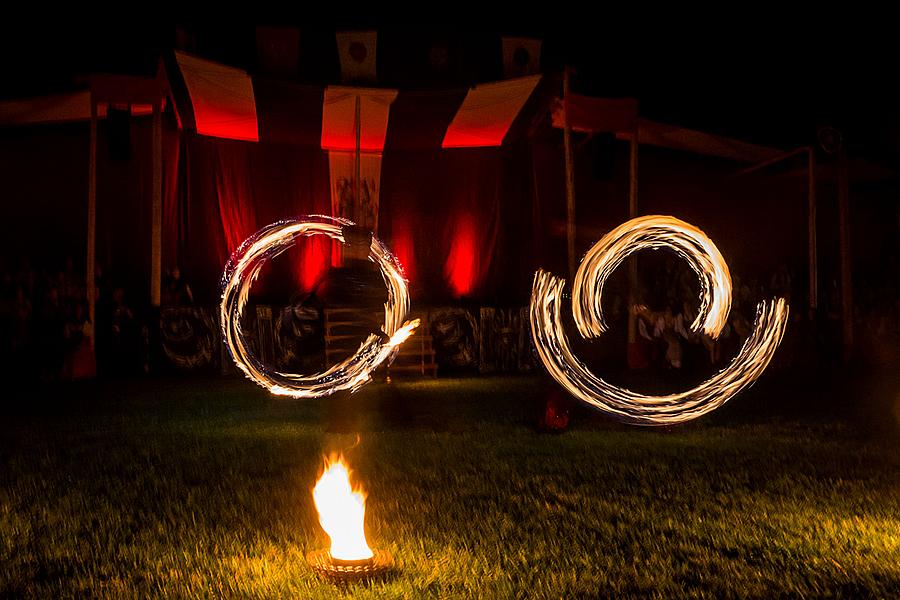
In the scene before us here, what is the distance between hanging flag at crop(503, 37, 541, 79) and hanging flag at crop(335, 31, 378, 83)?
2.18m

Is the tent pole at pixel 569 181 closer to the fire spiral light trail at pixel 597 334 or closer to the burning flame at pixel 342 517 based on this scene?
the fire spiral light trail at pixel 597 334

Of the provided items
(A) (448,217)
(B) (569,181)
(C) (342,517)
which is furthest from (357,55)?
(C) (342,517)

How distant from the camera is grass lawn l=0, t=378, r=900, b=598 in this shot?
3.71 m

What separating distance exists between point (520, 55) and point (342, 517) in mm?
12069

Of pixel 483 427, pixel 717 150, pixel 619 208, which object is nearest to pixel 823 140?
pixel 717 150

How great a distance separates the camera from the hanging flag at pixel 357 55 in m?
13.9

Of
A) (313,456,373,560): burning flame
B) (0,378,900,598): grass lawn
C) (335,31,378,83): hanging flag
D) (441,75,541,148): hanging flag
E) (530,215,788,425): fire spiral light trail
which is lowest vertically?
(0,378,900,598): grass lawn

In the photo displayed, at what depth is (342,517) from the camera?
3.86 metres

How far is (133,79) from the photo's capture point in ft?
40.7

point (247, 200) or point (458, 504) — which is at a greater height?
point (247, 200)

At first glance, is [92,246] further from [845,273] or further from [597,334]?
[845,273]

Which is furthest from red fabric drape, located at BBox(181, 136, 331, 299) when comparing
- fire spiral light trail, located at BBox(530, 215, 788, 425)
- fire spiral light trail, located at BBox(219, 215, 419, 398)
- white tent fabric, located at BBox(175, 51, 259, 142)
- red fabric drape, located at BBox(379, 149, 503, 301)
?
fire spiral light trail, located at BBox(530, 215, 788, 425)

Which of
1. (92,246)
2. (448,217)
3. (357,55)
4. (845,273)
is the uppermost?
(357,55)

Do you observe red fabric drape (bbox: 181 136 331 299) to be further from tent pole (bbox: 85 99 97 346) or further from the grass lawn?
the grass lawn
